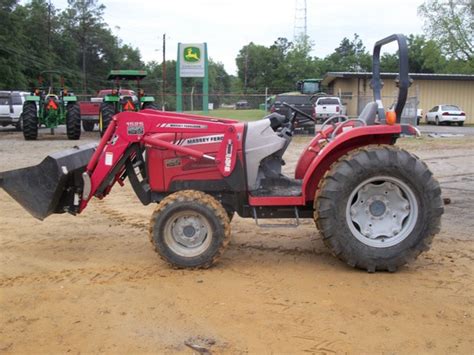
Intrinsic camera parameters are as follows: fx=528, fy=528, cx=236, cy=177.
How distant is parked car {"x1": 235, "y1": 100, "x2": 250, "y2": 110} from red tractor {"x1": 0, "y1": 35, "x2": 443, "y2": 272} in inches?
1183

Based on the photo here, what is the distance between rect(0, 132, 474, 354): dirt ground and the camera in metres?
3.59

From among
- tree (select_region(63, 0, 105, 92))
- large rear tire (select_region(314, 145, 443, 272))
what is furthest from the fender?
tree (select_region(63, 0, 105, 92))

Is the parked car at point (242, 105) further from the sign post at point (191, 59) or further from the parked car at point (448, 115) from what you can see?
the parked car at point (448, 115)

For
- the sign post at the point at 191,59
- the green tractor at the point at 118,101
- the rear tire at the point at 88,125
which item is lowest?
the rear tire at the point at 88,125

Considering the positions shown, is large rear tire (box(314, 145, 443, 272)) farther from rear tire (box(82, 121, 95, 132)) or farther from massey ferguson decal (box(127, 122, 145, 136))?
rear tire (box(82, 121, 95, 132))

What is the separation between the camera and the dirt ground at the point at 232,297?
141 inches

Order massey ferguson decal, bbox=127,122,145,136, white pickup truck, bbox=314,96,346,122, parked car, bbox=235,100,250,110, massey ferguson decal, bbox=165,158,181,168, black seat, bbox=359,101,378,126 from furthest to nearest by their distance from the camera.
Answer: parked car, bbox=235,100,250,110, white pickup truck, bbox=314,96,346,122, black seat, bbox=359,101,378,126, massey ferguson decal, bbox=165,158,181,168, massey ferguson decal, bbox=127,122,145,136

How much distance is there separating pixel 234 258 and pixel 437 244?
90.3 inches

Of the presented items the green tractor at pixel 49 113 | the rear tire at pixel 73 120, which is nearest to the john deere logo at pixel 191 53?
the green tractor at pixel 49 113

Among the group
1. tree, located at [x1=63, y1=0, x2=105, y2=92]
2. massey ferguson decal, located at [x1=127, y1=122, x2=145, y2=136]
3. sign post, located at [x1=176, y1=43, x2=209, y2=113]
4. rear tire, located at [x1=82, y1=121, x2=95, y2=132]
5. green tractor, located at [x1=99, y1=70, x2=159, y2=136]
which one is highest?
tree, located at [x1=63, y1=0, x2=105, y2=92]

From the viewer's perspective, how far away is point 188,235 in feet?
16.4

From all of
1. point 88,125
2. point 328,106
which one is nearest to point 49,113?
point 88,125

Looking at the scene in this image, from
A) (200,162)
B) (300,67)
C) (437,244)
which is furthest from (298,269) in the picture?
(300,67)

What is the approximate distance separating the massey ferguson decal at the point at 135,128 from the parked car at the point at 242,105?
3019 centimetres
